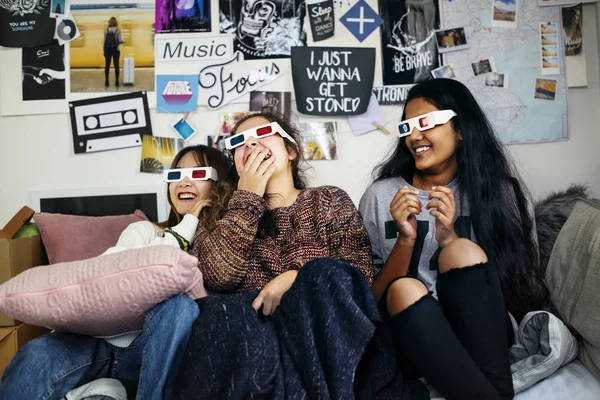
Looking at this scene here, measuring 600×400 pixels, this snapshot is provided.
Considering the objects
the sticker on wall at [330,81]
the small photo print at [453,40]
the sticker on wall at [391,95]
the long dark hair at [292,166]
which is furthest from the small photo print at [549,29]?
the long dark hair at [292,166]

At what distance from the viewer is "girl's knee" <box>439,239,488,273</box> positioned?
3.06ft

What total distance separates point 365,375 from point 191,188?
2.56 ft

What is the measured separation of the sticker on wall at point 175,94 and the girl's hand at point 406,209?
3.20 ft

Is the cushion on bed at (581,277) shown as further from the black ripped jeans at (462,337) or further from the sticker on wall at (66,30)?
the sticker on wall at (66,30)

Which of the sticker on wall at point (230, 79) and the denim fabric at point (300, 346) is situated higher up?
the sticker on wall at point (230, 79)

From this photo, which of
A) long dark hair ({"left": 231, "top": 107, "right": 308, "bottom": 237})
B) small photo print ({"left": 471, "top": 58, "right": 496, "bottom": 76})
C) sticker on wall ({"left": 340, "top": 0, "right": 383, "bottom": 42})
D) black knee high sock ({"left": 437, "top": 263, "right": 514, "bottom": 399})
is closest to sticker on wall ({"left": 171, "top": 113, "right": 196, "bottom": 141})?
long dark hair ({"left": 231, "top": 107, "right": 308, "bottom": 237})

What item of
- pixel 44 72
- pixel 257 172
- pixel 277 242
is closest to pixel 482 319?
pixel 277 242

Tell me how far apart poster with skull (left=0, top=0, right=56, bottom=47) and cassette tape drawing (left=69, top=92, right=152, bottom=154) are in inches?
10.7

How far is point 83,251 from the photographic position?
57.7 inches

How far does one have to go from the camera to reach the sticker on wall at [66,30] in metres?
1.82

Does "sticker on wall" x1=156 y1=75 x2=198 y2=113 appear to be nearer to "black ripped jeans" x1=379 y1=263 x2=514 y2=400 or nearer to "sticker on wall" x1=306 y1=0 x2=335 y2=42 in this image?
"sticker on wall" x1=306 y1=0 x2=335 y2=42

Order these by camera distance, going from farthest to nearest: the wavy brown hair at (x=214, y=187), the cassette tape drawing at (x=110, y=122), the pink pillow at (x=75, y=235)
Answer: the cassette tape drawing at (x=110, y=122), the pink pillow at (x=75, y=235), the wavy brown hair at (x=214, y=187)

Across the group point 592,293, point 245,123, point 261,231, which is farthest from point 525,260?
point 245,123

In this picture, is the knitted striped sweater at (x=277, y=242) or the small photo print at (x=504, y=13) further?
the small photo print at (x=504, y=13)
